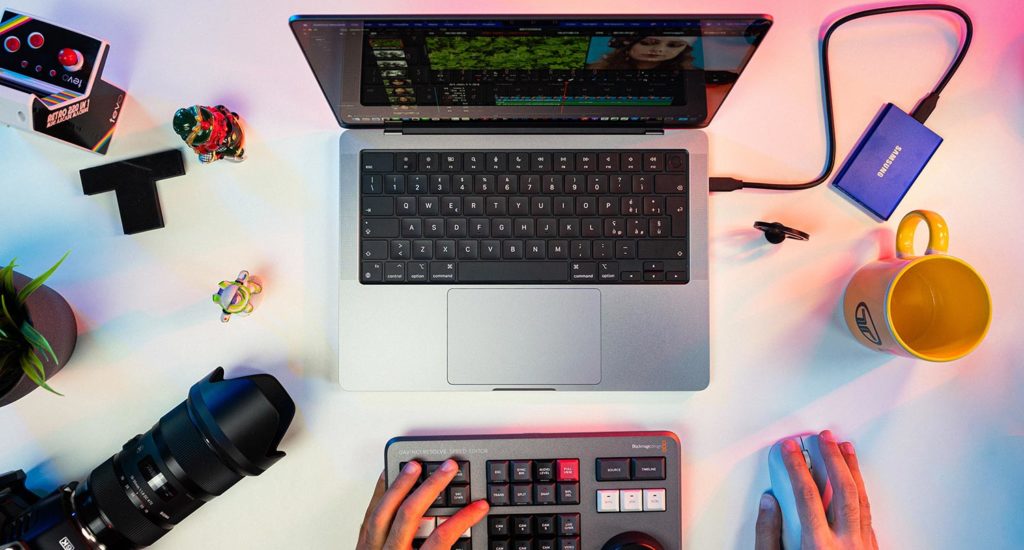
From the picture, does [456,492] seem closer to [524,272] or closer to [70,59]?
[524,272]

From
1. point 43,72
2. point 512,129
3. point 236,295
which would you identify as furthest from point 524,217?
point 43,72

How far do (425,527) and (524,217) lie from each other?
18.4 inches

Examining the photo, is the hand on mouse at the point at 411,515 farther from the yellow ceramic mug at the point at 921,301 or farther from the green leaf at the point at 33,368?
the yellow ceramic mug at the point at 921,301

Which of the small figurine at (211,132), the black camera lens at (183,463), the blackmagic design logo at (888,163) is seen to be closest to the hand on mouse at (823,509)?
the blackmagic design logo at (888,163)

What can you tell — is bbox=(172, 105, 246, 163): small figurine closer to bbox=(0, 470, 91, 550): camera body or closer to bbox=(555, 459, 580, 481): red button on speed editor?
bbox=(0, 470, 91, 550): camera body

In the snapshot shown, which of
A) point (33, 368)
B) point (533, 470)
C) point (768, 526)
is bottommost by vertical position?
point (768, 526)

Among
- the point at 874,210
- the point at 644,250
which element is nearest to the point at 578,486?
the point at 644,250

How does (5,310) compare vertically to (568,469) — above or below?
above

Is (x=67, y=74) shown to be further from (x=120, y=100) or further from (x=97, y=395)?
(x=97, y=395)

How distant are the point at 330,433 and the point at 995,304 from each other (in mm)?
1040

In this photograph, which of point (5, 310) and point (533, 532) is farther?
point (533, 532)

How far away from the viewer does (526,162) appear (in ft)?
2.76

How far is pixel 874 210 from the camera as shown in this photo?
0.88 m

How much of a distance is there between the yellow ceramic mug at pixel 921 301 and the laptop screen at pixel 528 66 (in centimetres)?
32
